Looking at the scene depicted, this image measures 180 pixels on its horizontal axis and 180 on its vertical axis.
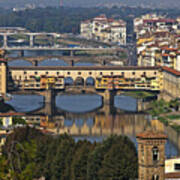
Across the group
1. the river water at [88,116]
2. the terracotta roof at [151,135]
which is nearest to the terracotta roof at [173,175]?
the terracotta roof at [151,135]

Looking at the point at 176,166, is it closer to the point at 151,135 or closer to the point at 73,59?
the point at 151,135

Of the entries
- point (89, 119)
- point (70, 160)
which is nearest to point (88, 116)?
point (89, 119)

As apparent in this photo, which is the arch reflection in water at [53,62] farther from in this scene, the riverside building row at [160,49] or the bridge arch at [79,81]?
the bridge arch at [79,81]

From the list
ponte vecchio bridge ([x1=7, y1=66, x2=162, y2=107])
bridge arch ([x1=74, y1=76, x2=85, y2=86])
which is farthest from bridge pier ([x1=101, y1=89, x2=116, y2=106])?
bridge arch ([x1=74, y1=76, x2=85, y2=86])

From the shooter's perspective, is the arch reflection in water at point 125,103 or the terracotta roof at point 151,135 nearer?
the terracotta roof at point 151,135

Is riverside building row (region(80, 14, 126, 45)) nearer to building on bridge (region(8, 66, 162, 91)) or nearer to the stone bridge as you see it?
the stone bridge
